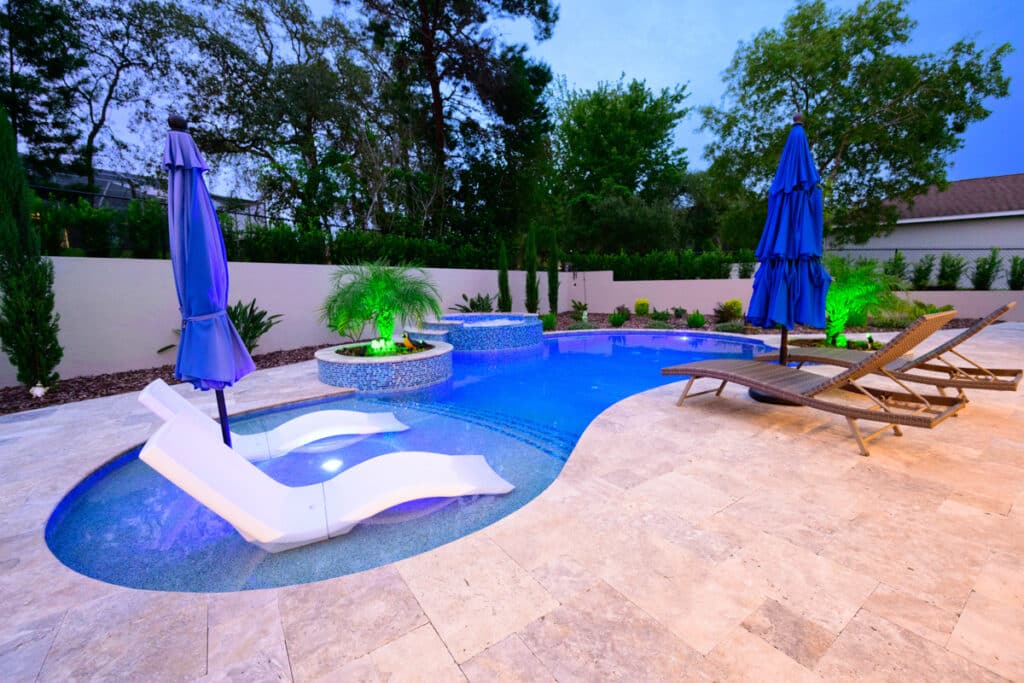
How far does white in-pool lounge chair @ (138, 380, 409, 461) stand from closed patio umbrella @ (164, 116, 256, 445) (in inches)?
8.8

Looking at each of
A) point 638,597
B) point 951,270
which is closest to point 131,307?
point 638,597

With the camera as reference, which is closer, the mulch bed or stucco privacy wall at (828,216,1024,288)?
the mulch bed

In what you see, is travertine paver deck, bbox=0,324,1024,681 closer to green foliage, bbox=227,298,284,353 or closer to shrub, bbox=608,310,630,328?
green foliage, bbox=227,298,284,353

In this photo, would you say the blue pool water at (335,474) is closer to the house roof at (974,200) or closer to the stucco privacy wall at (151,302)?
the stucco privacy wall at (151,302)

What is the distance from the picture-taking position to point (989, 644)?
1.59 meters

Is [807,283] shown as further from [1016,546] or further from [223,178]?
[223,178]

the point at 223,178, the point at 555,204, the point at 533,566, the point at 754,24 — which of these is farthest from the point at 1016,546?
the point at 754,24

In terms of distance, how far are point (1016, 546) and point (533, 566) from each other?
252 cm

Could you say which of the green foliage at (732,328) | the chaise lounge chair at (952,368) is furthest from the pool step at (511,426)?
the green foliage at (732,328)

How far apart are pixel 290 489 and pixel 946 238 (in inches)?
1063

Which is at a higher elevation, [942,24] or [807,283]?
[942,24]

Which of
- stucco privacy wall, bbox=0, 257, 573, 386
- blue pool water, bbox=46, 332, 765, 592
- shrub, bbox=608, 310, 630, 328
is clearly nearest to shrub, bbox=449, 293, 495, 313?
shrub, bbox=608, 310, 630, 328

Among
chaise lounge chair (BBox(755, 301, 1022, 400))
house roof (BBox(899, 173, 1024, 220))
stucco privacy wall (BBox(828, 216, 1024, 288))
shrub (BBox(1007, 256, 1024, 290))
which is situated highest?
house roof (BBox(899, 173, 1024, 220))

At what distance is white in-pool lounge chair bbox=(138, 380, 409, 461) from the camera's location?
3.21 meters
